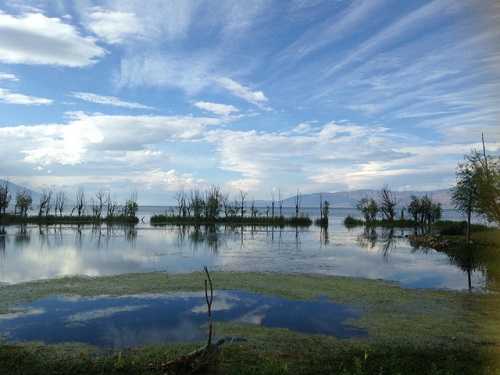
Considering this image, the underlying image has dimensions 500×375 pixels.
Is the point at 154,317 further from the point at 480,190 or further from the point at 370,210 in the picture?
the point at 370,210

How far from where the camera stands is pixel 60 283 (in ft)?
38.6

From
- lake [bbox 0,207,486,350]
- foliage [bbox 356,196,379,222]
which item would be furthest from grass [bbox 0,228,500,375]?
foliage [bbox 356,196,379,222]

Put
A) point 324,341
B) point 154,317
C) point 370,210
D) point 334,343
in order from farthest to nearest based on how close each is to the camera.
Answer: point 370,210, point 154,317, point 324,341, point 334,343

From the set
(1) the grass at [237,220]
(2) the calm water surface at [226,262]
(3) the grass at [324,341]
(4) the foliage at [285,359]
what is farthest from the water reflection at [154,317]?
(1) the grass at [237,220]

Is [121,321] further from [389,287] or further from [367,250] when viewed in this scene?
[367,250]

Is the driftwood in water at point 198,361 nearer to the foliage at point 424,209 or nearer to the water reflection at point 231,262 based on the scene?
the water reflection at point 231,262

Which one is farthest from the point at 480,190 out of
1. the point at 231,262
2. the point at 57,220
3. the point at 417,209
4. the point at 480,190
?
the point at 57,220

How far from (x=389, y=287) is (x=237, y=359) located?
7.75m

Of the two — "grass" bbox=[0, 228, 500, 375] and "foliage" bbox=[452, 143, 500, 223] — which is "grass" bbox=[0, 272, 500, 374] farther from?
"foliage" bbox=[452, 143, 500, 223]

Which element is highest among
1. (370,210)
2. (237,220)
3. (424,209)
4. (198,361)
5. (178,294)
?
(424,209)

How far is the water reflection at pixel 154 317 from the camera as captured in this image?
7.00 m

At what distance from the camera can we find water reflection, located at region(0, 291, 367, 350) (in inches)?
276

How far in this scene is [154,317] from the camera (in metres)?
8.25

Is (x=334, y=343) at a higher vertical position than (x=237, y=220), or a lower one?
lower
